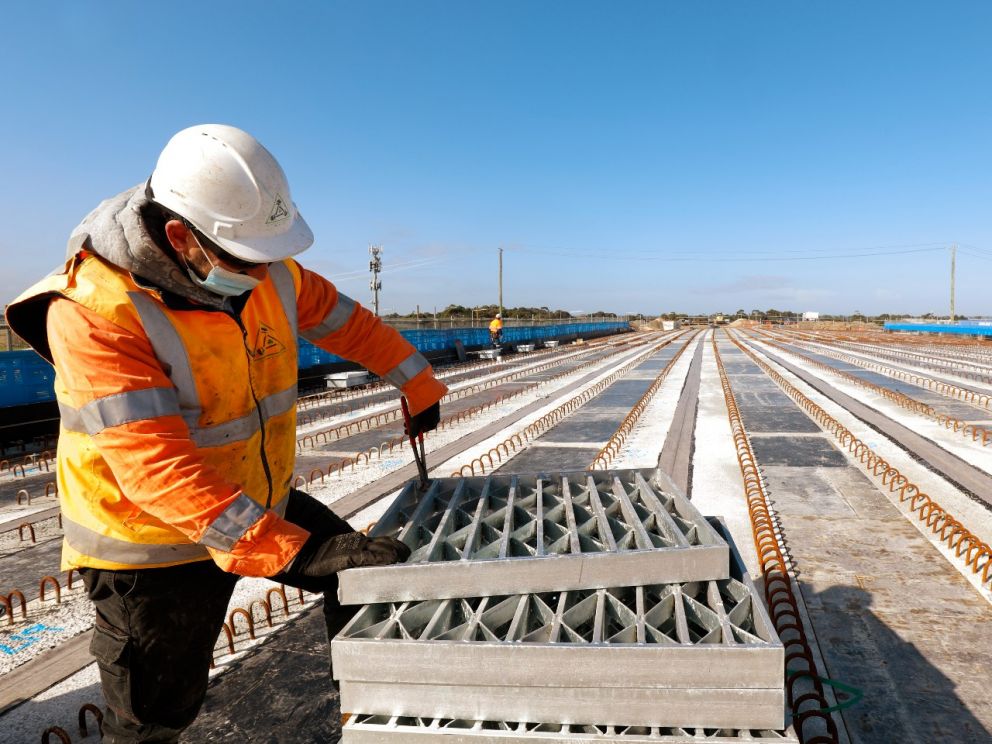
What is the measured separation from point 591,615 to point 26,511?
6.69m

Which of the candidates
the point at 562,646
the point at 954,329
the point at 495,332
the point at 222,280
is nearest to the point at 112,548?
the point at 222,280

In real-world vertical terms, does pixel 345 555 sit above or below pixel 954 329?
below

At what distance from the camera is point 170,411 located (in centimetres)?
178

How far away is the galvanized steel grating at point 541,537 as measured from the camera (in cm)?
187

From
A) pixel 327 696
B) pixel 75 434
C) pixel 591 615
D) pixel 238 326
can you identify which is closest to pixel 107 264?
pixel 238 326

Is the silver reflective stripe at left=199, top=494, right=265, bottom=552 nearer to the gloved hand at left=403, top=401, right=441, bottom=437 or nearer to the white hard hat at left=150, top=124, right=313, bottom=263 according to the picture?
the white hard hat at left=150, top=124, right=313, bottom=263

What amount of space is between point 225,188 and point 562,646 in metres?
1.69

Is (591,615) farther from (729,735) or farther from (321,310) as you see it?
(321,310)

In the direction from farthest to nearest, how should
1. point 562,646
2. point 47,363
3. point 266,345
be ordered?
point 47,363, point 266,345, point 562,646

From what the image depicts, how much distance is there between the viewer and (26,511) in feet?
20.0

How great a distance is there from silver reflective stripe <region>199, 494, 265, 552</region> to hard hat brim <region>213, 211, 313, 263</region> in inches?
30.0

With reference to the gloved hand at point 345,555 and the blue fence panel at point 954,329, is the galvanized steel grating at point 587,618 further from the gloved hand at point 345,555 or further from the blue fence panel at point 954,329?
the blue fence panel at point 954,329

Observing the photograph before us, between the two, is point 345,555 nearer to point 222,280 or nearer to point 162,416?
point 162,416

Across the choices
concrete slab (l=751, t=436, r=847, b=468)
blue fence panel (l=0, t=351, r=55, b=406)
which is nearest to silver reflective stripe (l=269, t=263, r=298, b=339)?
concrete slab (l=751, t=436, r=847, b=468)
